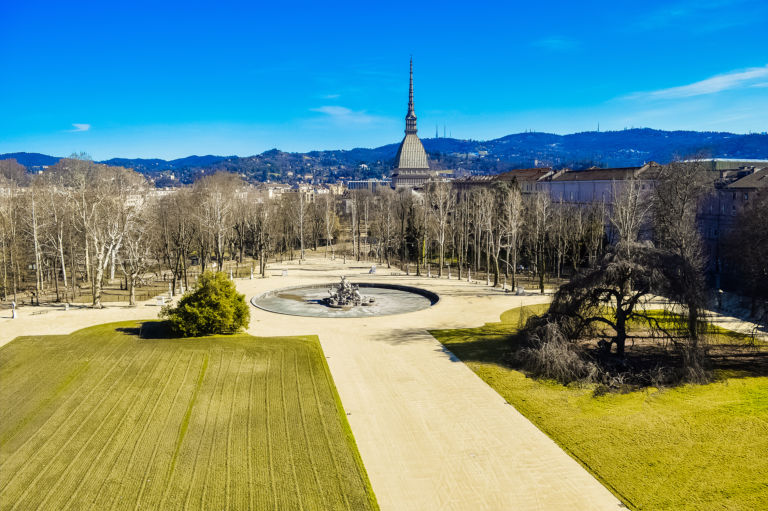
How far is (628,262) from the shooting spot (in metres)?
27.2

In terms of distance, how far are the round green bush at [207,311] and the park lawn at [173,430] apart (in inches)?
104

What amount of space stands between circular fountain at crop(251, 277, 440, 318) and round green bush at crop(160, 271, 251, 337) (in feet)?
27.2

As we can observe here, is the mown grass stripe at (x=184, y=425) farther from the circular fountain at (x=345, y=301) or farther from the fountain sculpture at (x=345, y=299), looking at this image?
the fountain sculpture at (x=345, y=299)

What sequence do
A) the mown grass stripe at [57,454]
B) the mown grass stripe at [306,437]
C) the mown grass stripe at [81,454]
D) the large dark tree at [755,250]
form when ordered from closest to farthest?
the mown grass stripe at [57,454] < the mown grass stripe at [81,454] < the mown grass stripe at [306,437] < the large dark tree at [755,250]

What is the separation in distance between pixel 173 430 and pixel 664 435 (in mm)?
18995

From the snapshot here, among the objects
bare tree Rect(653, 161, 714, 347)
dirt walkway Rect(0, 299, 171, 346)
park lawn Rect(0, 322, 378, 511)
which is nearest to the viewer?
park lawn Rect(0, 322, 378, 511)

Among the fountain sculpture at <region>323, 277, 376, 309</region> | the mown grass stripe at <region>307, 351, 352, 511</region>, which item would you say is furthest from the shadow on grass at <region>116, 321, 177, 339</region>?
the fountain sculpture at <region>323, 277, 376, 309</region>

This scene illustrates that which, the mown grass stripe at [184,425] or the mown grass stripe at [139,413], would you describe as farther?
the mown grass stripe at [184,425]

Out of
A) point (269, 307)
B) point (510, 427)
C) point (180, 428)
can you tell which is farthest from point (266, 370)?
point (269, 307)

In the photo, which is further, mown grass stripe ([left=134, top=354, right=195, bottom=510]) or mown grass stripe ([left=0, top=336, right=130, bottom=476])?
mown grass stripe ([left=0, top=336, right=130, bottom=476])

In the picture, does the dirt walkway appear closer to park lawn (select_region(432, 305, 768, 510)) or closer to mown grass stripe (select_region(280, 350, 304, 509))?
mown grass stripe (select_region(280, 350, 304, 509))

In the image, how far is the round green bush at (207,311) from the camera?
108ft

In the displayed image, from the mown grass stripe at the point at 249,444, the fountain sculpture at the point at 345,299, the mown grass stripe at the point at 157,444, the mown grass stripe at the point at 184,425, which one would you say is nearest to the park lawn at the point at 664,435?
the mown grass stripe at the point at 249,444

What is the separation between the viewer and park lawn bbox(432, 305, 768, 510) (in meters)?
16.3
